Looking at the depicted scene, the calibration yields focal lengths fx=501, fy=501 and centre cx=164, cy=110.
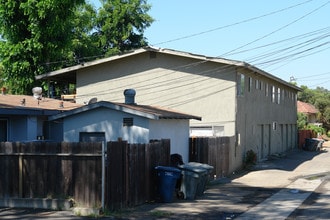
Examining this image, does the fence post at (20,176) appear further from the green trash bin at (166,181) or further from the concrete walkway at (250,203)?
the green trash bin at (166,181)

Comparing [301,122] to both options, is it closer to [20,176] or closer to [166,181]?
[166,181]

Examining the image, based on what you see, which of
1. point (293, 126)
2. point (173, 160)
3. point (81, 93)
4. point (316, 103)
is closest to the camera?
point (173, 160)

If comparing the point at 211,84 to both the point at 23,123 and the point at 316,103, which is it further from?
the point at 316,103

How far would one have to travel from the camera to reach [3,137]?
61.8 feet

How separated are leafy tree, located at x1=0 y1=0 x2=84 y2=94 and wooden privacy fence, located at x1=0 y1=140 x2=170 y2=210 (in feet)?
51.9

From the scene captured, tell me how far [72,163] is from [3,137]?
768 cm

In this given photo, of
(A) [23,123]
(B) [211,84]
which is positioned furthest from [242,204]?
(B) [211,84]

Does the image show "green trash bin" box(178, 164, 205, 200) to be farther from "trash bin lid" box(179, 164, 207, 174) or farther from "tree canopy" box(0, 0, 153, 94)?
"tree canopy" box(0, 0, 153, 94)

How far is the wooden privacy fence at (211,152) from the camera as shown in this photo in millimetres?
19094

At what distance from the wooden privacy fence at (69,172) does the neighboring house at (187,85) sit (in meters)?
11.3

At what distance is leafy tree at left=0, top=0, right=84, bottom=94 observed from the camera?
88.9ft

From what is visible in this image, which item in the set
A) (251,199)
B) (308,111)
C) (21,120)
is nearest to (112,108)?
(21,120)

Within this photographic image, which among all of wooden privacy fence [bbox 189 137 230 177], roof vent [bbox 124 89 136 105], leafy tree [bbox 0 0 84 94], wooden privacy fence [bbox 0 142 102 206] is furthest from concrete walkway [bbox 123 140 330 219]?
leafy tree [bbox 0 0 84 94]

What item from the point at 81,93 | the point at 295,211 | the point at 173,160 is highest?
the point at 81,93
